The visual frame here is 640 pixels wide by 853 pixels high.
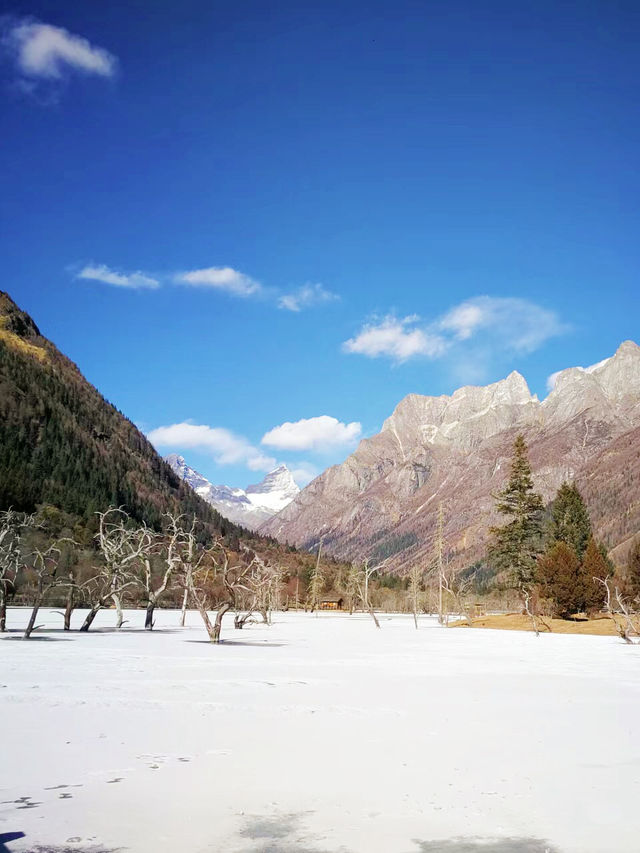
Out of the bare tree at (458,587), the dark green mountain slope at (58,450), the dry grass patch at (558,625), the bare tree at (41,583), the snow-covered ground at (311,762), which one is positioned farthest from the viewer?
the dark green mountain slope at (58,450)

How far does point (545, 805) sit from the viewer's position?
28.1 ft

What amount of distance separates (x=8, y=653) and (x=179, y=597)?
82229 millimetres

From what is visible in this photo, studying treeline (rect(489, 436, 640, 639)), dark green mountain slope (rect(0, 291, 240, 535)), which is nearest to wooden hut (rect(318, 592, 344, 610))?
dark green mountain slope (rect(0, 291, 240, 535))

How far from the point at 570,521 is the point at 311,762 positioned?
224ft

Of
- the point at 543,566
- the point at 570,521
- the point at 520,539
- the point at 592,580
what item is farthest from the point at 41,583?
the point at 570,521

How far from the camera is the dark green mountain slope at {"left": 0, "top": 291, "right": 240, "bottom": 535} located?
12538 cm

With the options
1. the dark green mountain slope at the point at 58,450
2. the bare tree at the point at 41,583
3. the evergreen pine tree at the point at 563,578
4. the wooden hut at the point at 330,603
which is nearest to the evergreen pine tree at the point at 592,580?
the evergreen pine tree at the point at 563,578

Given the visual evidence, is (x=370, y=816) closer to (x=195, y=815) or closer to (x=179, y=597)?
(x=195, y=815)

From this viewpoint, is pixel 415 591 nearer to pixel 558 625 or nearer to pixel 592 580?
pixel 592 580

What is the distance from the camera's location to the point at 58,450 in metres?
150

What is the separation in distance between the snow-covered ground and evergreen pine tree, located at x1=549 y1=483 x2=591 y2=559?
177ft

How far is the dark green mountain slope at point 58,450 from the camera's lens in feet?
411

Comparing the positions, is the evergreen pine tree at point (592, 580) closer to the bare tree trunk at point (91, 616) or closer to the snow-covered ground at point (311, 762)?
the bare tree trunk at point (91, 616)

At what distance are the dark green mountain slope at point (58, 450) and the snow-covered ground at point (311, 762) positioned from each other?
3847 inches
